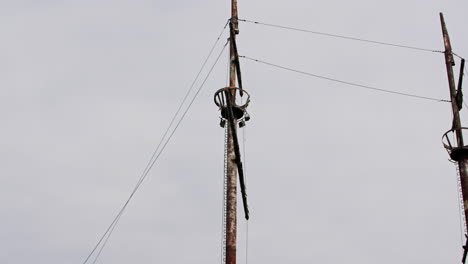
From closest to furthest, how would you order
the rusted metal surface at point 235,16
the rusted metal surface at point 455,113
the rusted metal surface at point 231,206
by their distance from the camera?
the rusted metal surface at point 231,206 → the rusted metal surface at point 235,16 → the rusted metal surface at point 455,113

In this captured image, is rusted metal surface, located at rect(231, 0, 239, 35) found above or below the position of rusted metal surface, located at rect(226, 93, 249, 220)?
above

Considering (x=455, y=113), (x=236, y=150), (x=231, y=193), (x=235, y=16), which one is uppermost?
(x=235, y=16)

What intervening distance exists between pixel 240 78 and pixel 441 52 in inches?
496

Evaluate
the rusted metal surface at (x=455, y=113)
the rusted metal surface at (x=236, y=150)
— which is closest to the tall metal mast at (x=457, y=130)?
the rusted metal surface at (x=455, y=113)

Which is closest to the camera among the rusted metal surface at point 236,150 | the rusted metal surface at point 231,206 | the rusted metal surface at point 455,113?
the rusted metal surface at point 231,206

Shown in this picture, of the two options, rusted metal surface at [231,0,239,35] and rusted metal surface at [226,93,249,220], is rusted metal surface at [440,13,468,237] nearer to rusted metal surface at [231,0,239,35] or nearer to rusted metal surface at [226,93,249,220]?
rusted metal surface at [226,93,249,220]

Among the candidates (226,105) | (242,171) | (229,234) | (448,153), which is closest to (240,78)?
(226,105)

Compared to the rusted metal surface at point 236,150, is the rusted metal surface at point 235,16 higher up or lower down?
higher up

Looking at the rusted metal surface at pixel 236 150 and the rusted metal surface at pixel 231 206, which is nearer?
the rusted metal surface at pixel 231 206

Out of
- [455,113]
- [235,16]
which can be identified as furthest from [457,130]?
[235,16]

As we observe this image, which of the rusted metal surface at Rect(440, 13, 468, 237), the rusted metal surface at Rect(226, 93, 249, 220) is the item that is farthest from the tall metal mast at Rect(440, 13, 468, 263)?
the rusted metal surface at Rect(226, 93, 249, 220)

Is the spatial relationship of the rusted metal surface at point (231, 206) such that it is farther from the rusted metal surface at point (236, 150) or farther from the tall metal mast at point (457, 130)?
the tall metal mast at point (457, 130)

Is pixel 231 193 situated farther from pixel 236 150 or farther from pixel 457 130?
pixel 457 130

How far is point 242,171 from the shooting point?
22000 millimetres
